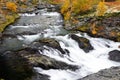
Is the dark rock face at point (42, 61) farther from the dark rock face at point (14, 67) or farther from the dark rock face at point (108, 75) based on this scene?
the dark rock face at point (108, 75)

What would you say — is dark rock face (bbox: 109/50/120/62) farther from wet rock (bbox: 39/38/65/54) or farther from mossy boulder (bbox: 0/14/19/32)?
mossy boulder (bbox: 0/14/19/32)

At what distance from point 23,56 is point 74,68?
748 centimetres

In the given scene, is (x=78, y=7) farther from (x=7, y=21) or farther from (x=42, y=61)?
(x=42, y=61)

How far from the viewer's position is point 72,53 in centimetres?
4731

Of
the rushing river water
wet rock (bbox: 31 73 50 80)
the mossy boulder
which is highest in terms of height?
wet rock (bbox: 31 73 50 80)

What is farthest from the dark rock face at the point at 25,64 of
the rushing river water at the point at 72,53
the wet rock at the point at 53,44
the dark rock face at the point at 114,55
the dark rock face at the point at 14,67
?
the dark rock face at the point at 114,55

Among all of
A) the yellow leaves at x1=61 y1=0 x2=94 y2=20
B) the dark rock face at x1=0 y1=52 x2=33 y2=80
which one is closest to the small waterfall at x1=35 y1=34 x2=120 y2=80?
the dark rock face at x1=0 y1=52 x2=33 y2=80

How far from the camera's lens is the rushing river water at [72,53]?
128 feet

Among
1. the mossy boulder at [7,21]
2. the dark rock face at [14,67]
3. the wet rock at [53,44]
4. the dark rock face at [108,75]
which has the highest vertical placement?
the dark rock face at [108,75]

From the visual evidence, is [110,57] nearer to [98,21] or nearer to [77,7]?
[98,21]

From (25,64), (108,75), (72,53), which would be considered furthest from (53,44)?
(108,75)

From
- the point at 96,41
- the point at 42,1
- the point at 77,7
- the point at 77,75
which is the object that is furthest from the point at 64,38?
the point at 42,1

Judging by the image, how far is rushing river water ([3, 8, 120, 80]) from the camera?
1533 inches

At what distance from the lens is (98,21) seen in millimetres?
61688
